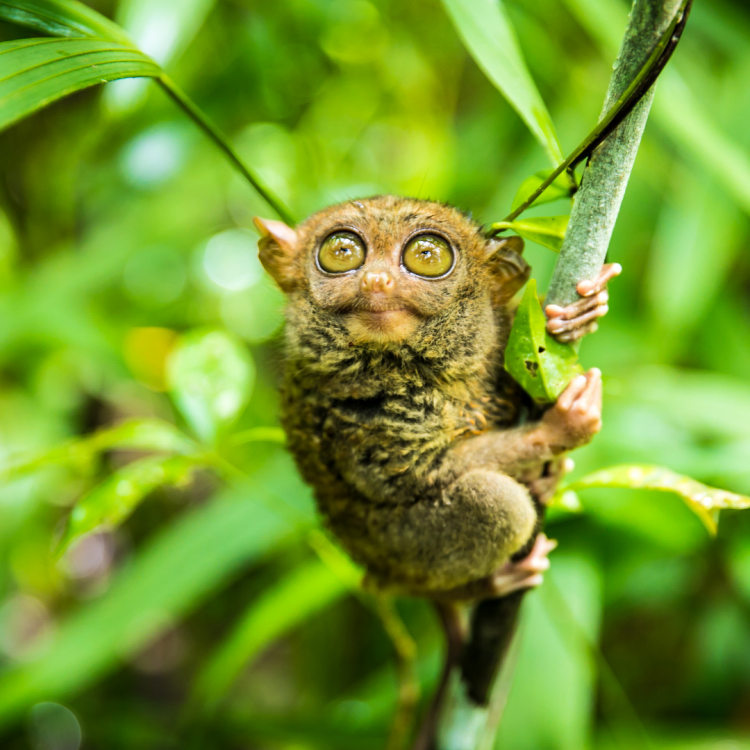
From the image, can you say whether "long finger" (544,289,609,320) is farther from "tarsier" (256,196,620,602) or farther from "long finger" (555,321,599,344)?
"tarsier" (256,196,620,602)

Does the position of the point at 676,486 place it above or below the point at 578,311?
below

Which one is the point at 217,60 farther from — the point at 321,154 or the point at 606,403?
the point at 606,403

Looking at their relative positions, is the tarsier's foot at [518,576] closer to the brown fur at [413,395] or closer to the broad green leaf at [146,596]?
the brown fur at [413,395]

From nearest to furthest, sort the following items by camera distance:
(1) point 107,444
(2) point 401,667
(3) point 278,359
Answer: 1. (1) point 107,444
2. (3) point 278,359
3. (2) point 401,667

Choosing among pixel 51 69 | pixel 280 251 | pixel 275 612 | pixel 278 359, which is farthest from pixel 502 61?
pixel 275 612

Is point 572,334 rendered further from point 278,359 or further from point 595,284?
point 278,359

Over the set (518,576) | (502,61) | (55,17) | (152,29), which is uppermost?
(152,29)
